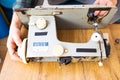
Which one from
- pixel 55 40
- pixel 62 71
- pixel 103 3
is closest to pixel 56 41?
pixel 55 40

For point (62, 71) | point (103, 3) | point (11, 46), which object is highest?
point (103, 3)

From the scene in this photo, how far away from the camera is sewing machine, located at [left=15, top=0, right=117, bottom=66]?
698 mm

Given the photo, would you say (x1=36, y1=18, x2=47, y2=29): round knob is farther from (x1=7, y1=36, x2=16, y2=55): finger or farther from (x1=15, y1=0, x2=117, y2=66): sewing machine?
(x1=7, y1=36, x2=16, y2=55): finger

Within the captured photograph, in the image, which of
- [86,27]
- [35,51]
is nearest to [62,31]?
[86,27]

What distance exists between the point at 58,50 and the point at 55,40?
0.15 feet

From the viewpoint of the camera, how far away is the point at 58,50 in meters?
0.70

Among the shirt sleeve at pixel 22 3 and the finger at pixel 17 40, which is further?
the shirt sleeve at pixel 22 3

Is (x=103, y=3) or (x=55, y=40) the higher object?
(x=103, y=3)

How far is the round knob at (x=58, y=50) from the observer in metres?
0.69

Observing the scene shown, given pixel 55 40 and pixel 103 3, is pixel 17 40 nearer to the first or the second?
pixel 55 40

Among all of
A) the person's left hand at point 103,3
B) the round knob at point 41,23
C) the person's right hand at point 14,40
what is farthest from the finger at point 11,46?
the person's left hand at point 103,3

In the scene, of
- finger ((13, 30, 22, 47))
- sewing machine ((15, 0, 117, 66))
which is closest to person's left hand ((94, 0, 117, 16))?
sewing machine ((15, 0, 117, 66))

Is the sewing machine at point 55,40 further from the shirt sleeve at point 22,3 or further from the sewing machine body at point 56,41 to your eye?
the shirt sleeve at point 22,3

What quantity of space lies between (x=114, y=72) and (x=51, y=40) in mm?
277
